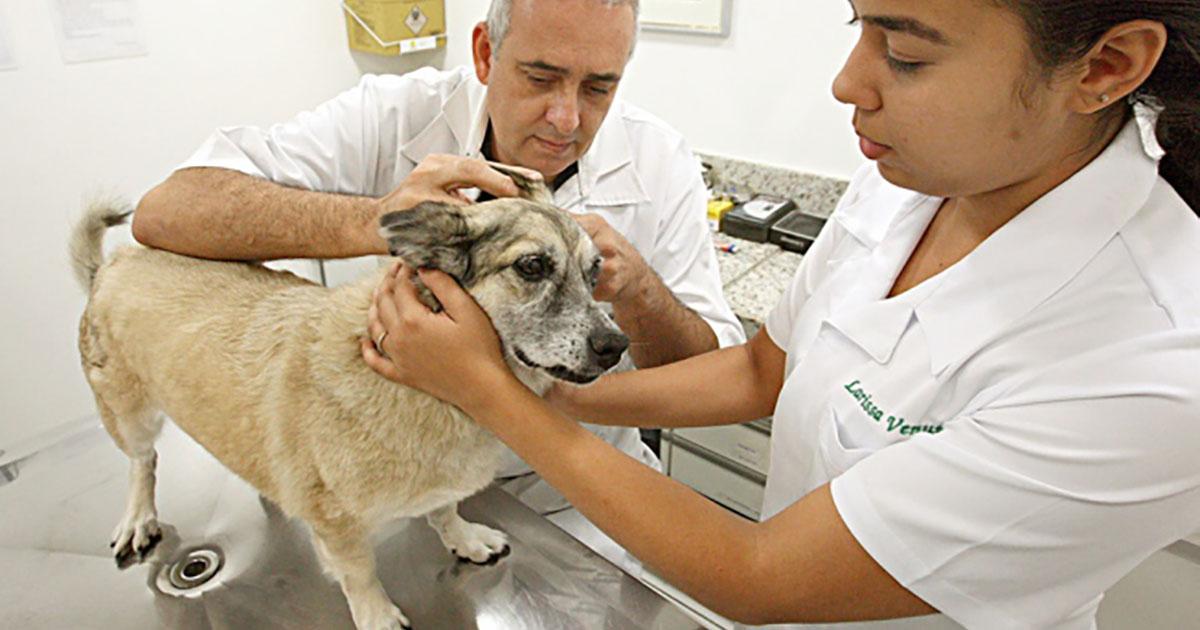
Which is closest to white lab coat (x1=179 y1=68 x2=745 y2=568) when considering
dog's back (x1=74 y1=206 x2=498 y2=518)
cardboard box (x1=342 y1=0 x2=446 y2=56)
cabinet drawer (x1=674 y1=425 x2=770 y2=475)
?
dog's back (x1=74 y1=206 x2=498 y2=518)

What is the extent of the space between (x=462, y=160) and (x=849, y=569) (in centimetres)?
86

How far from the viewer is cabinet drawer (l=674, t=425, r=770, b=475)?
223 cm

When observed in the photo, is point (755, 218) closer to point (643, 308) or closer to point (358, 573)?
point (643, 308)

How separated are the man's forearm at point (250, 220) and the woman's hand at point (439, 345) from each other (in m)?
0.28

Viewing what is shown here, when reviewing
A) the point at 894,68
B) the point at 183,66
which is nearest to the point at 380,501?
the point at 894,68

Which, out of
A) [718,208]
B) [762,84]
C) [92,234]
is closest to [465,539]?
[92,234]

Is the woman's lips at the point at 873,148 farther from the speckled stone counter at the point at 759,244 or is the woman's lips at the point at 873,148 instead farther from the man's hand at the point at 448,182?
the speckled stone counter at the point at 759,244

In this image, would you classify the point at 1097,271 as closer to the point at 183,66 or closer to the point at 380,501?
the point at 380,501

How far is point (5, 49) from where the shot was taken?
6.97 feet

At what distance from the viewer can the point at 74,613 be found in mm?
1173

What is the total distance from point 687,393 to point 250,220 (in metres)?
0.90

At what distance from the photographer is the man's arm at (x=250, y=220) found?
1304 mm

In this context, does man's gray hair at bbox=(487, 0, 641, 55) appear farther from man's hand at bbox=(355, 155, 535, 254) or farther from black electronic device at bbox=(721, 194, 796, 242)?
black electronic device at bbox=(721, 194, 796, 242)

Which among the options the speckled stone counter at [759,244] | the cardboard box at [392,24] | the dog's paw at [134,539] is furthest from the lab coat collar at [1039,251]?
the cardboard box at [392,24]
